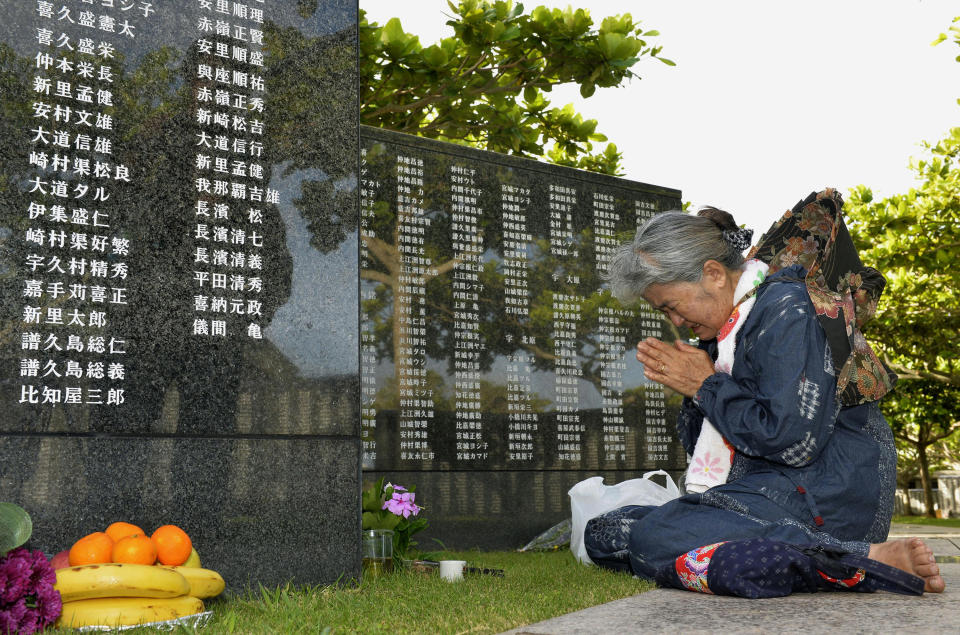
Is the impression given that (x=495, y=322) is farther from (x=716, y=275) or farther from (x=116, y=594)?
(x=116, y=594)

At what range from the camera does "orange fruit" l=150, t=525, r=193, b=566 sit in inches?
115

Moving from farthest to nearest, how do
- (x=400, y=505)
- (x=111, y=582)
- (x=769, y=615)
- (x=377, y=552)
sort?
(x=400, y=505) < (x=377, y=552) < (x=111, y=582) < (x=769, y=615)

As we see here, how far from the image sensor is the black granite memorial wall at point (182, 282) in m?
3.17

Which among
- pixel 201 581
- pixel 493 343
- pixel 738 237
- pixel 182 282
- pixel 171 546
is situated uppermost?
pixel 738 237

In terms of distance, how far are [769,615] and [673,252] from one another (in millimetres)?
1420

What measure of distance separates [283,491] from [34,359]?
1051 mm

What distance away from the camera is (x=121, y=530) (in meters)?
2.96

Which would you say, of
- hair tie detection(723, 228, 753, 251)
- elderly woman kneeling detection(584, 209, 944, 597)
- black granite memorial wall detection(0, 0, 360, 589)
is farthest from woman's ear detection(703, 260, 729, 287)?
black granite memorial wall detection(0, 0, 360, 589)

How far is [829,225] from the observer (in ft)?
11.1

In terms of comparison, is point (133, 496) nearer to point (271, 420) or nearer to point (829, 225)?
point (271, 420)

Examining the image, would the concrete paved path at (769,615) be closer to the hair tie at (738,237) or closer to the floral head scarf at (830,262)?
the floral head scarf at (830,262)

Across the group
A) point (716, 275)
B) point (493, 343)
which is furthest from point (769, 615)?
point (493, 343)

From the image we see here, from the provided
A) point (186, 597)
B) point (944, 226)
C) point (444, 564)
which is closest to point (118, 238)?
point (186, 597)

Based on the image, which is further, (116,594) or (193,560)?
(193,560)
